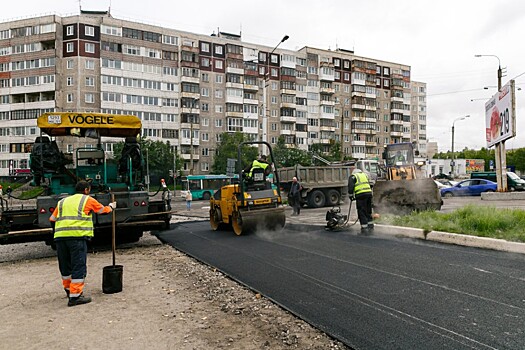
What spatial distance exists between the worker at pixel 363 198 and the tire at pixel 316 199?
1035 centimetres

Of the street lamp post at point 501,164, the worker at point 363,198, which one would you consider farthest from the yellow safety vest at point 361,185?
the street lamp post at point 501,164

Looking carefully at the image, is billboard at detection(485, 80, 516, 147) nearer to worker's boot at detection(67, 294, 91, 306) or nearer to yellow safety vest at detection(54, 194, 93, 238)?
yellow safety vest at detection(54, 194, 93, 238)

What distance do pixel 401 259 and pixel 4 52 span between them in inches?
2403

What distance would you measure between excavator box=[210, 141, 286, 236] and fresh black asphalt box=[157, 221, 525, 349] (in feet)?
3.17

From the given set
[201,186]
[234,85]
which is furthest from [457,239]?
[234,85]

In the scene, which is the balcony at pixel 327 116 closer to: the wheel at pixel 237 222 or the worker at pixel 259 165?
the worker at pixel 259 165

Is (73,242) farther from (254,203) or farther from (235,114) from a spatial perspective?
(235,114)

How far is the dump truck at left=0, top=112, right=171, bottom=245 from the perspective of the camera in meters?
7.87

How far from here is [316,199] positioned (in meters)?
20.5

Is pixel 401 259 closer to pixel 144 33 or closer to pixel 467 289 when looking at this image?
pixel 467 289

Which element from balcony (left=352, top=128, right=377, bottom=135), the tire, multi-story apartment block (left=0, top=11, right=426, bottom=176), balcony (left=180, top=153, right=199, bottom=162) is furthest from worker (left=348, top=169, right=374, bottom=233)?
balcony (left=352, top=128, right=377, bottom=135)

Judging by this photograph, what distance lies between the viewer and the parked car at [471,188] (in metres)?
27.1

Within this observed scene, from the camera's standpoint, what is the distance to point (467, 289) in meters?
5.03

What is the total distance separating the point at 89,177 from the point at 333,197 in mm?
14046
